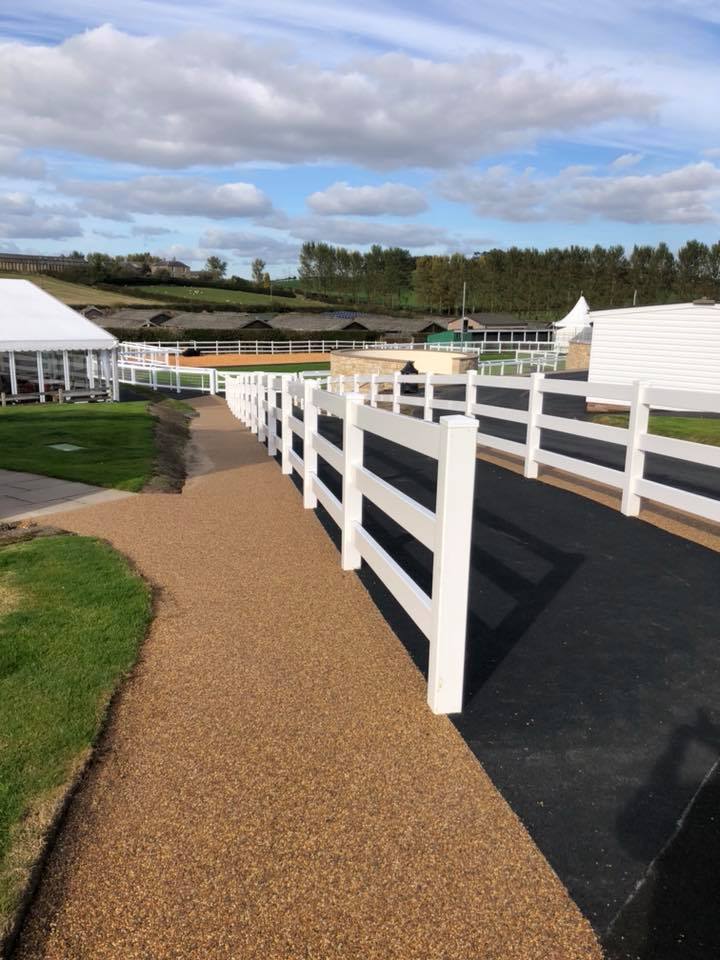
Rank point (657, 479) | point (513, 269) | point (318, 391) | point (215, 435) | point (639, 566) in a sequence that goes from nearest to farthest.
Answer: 1. point (639, 566)
2. point (318, 391)
3. point (657, 479)
4. point (215, 435)
5. point (513, 269)

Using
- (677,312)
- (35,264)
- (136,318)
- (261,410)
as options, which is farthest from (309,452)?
(35,264)

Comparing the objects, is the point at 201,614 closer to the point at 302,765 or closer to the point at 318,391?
the point at 302,765

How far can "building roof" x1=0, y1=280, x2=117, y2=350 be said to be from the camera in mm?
27438

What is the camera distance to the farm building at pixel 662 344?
78.6ft

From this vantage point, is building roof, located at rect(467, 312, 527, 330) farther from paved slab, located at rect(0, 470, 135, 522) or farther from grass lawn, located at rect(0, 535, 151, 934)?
grass lawn, located at rect(0, 535, 151, 934)

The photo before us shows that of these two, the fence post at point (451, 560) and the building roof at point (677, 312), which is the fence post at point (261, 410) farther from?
the building roof at point (677, 312)

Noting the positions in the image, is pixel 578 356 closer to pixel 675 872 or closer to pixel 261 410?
pixel 261 410

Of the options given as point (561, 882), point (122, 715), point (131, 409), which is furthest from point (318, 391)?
point (131, 409)

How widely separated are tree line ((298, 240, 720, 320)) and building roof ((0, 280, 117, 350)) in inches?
4544

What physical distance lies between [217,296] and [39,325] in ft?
465

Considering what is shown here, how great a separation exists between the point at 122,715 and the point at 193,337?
84770mm

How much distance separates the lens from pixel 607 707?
384 cm

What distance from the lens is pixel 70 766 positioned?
328 cm

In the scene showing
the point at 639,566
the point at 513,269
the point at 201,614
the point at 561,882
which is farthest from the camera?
the point at 513,269
